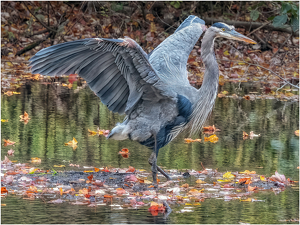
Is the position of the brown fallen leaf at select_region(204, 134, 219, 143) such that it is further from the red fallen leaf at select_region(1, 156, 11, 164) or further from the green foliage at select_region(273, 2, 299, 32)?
the green foliage at select_region(273, 2, 299, 32)

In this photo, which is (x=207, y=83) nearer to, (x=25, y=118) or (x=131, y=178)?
(x=131, y=178)

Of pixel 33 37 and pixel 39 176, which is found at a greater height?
pixel 33 37

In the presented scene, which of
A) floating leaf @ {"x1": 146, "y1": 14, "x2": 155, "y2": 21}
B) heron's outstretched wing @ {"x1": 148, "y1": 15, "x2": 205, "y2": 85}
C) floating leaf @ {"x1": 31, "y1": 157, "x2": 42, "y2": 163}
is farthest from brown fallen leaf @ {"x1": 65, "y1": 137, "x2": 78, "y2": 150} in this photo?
floating leaf @ {"x1": 146, "y1": 14, "x2": 155, "y2": 21}

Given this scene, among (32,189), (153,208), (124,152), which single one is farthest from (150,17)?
(153,208)

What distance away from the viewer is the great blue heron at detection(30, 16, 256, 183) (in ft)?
17.9

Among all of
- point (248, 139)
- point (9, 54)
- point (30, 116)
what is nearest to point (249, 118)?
point (248, 139)

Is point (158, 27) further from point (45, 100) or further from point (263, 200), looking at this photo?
point (263, 200)

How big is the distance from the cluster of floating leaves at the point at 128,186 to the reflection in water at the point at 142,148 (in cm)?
17

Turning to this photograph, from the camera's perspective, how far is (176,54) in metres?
6.73

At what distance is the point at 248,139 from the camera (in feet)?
26.1

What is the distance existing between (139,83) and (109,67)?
1.16ft

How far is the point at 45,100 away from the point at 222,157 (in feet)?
13.5

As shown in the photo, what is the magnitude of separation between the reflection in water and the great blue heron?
618mm

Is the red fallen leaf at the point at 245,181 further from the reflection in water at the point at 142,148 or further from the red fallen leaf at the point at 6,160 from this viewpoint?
the red fallen leaf at the point at 6,160
